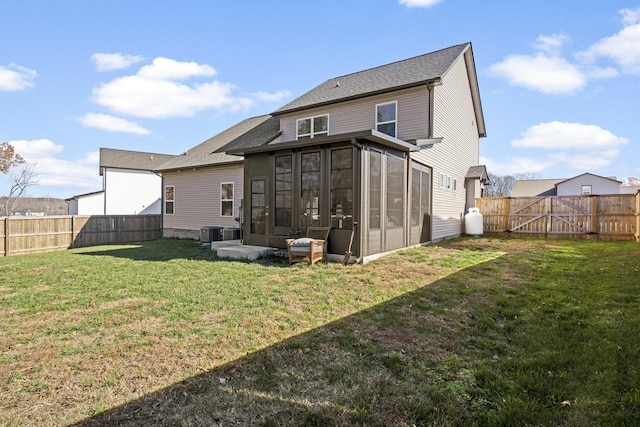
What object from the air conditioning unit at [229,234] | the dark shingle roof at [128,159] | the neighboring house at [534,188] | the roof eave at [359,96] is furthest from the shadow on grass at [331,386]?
the neighboring house at [534,188]

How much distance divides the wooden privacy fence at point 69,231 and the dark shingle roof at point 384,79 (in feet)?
28.1

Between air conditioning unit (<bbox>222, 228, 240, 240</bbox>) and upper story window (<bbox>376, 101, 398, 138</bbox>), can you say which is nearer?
upper story window (<bbox>376, 101, 398, 138</bbox>)

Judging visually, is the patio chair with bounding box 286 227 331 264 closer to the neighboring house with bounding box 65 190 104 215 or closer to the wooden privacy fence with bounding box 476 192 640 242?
the wooden privacy fence with bounding box 476 192 640 242

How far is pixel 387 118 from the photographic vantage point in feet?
37.1

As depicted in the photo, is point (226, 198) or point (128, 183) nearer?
point (226, 198)

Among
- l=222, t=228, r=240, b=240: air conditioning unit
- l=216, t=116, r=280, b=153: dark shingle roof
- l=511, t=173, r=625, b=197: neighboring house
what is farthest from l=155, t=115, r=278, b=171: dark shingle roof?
l=511, t=173, r=625, b=197: neighboring house

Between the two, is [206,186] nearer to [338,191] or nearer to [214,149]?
[214,149]

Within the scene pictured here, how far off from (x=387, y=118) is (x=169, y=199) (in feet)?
38.9

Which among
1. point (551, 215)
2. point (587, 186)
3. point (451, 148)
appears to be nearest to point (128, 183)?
point (451, 148)

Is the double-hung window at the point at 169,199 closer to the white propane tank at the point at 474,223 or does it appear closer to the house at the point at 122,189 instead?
the house at the point at 122,189

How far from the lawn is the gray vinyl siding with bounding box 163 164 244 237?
8232mm

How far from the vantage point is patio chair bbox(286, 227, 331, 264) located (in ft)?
24.7

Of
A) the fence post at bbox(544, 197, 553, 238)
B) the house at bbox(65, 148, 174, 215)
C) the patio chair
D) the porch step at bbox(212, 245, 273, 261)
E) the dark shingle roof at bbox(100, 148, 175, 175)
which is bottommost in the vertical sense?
the porch step at bbox(212, 245, 273, 261)

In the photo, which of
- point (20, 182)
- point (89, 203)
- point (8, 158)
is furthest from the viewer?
point (20, 182)
